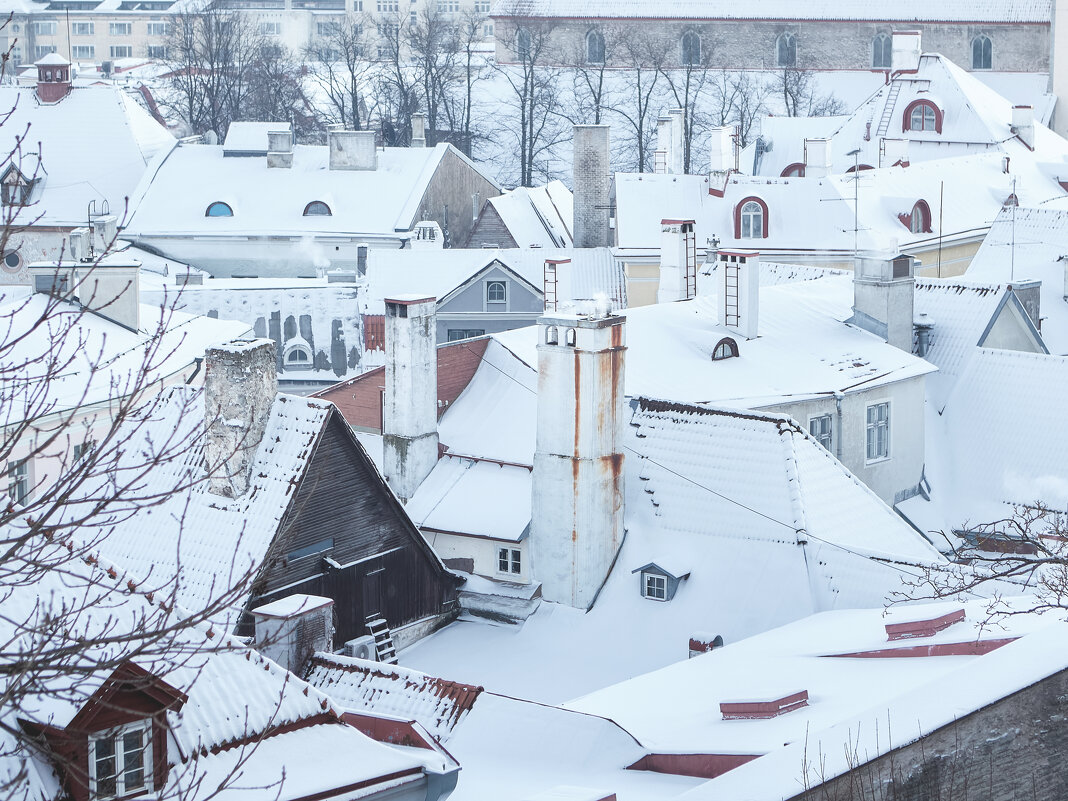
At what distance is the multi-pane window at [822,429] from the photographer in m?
22.9

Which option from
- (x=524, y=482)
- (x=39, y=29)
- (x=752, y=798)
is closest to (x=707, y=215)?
(x=524, y=482)

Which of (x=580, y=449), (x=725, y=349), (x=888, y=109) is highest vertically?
(x=888, y=109)

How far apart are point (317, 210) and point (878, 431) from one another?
25.0m

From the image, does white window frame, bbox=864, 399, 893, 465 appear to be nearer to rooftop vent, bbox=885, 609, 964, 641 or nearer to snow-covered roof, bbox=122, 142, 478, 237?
rooftop vent, bbox=885, 609, 964, 641

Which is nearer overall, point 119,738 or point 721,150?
point 119,738

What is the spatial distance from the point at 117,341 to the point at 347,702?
1239cm

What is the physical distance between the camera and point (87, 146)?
167 feet

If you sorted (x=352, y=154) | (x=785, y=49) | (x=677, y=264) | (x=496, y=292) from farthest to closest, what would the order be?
(x=785, y=49) → (x=352, y=154) → (x=496, y=292) → (x=677, y=264)

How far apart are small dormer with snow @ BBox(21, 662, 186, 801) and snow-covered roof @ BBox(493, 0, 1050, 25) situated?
62397 millimetres

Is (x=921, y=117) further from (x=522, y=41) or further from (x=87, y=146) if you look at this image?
(x=522, y=41)

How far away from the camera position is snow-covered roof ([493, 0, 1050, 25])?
69.3 meters

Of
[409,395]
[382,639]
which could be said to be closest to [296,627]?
[382,639]

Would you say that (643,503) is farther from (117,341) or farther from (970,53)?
(970,53)

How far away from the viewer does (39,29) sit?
123 meters
